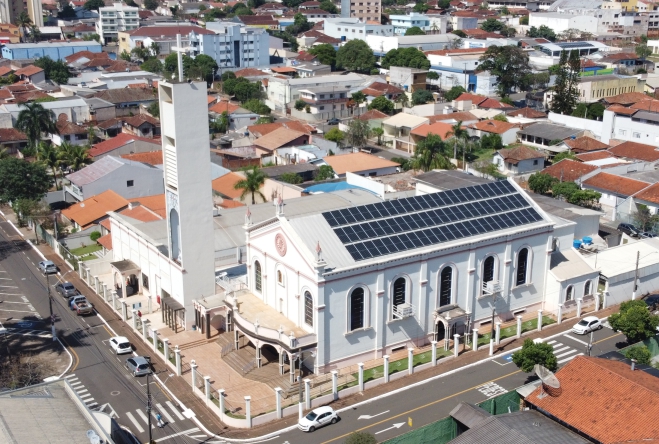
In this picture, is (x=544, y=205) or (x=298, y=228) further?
(x=544, y=205)

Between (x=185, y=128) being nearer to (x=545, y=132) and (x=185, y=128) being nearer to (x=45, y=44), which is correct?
(x=545, y=132)

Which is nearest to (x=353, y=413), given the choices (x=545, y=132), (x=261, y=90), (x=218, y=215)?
(x=218, y=215)

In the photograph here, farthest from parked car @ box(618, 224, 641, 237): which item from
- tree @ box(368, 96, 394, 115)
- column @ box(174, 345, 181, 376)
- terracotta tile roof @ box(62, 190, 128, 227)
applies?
tree @ box(368, 96, 394, 115)

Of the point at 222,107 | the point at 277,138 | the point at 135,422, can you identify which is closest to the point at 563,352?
the point at 135,422

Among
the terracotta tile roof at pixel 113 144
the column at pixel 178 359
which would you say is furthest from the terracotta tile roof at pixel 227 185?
the column at pixel 178 359

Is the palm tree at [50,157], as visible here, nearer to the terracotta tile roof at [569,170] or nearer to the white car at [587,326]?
the terracotta tile roof at [569,170]

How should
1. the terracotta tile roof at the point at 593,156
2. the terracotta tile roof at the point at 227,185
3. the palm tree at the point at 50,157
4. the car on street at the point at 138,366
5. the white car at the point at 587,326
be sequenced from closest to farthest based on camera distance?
the car on street at the point at 138,366
the white car at the point at 587,326
the terracotta tile roof at the point at 227,185
the palm tree at the point at 50,157
the terracotta tile roof at the point at 593,156

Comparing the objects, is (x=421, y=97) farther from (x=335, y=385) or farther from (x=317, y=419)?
(x=317, y=419)
